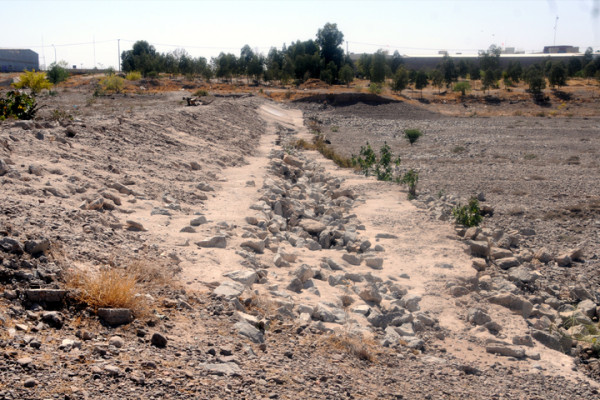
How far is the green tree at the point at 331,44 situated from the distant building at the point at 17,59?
5334 cm

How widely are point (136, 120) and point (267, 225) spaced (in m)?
8.53

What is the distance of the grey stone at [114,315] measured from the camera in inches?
187

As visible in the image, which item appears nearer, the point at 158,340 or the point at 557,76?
the point at 158,340

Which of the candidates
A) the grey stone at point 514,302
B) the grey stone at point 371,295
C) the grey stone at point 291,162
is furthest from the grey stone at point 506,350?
the grey stone at point 291,162

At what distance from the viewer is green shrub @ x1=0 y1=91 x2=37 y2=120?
1395cm

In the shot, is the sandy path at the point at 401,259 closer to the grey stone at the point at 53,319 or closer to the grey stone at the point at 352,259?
the grey stone at the point at 352,259

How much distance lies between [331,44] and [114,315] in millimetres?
81249

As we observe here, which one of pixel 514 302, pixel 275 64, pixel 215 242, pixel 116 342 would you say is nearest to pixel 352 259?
pixel 215 242

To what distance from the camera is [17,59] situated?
10162 cm

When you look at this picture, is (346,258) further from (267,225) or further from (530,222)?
(530,222)

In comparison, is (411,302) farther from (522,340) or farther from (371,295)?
(522,340)

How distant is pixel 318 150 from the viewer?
→ 966 inches

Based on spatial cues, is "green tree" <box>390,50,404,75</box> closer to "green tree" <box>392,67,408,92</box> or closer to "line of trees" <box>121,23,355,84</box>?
"line of trees" <box>121,23,355,84</box>

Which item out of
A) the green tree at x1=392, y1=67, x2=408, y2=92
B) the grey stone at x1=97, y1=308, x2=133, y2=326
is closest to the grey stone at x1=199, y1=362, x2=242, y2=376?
the grey stone at x1=97, y1=308, x2=133, y2=326
